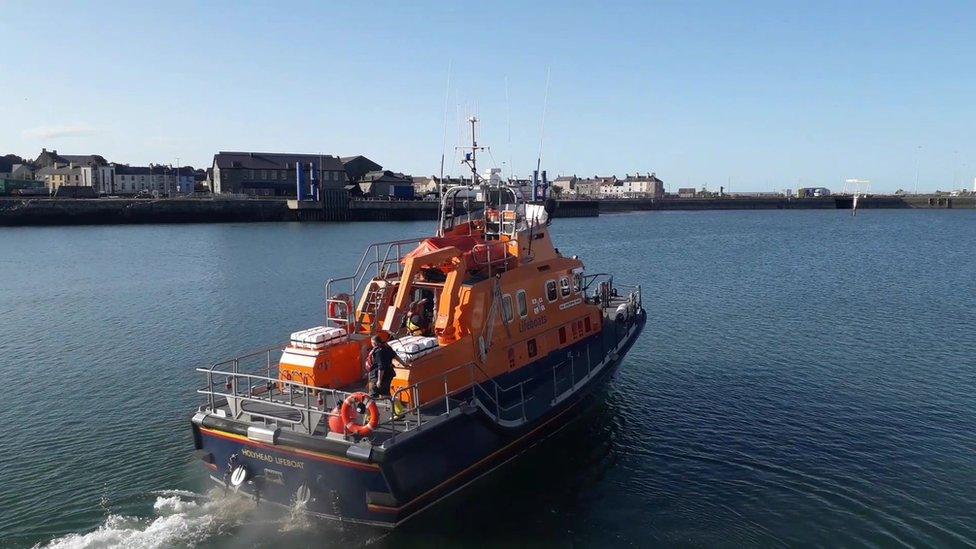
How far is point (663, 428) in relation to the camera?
16.3 meters

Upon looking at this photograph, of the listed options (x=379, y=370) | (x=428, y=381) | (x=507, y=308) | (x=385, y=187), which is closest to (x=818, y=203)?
(x=385, y=187)

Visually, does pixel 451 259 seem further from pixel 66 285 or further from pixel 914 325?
pixel 66 285

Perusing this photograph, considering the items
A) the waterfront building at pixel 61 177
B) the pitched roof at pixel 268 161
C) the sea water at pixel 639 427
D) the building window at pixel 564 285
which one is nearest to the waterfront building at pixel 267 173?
the pitched roof at pixel 268 161

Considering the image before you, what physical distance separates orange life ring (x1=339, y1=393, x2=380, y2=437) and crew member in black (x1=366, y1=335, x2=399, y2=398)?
1.21ft

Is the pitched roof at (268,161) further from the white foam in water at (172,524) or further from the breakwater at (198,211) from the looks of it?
the white foam in water at (172,524)

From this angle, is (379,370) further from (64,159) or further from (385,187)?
(64,159)

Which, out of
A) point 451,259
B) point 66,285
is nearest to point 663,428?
point 451,259

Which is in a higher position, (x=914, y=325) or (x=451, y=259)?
(x=451, y=259)

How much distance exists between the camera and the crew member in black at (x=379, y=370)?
10938 mm

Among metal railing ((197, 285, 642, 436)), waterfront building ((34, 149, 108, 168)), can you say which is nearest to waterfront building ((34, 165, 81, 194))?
waterfront building ((34, 149, 108, 168))

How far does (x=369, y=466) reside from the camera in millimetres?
10125

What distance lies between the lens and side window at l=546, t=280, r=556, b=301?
51.1ft

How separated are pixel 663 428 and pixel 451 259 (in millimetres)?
7090

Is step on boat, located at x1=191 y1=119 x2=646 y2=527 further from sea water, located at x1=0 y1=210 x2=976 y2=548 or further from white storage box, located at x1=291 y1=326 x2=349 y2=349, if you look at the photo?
sea water, located at x1=0 y1=210 x2=976 y2=548
